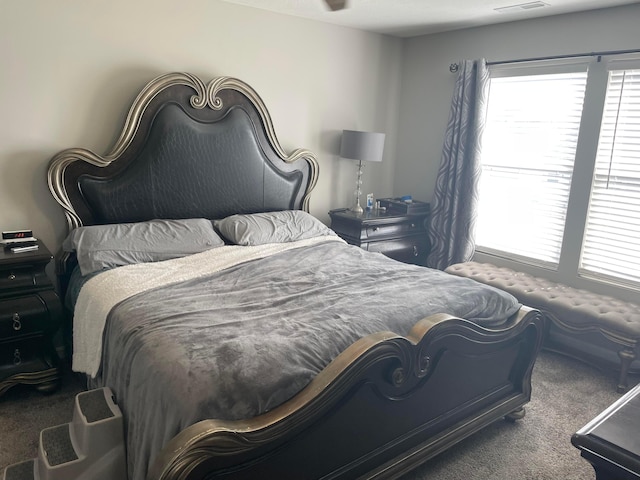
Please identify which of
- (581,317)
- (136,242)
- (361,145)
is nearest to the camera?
(136,242)

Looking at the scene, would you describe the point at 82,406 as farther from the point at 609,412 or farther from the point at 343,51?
the point at 343,51

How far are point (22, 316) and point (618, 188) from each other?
379 centimetres

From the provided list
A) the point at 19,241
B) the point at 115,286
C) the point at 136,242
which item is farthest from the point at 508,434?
the point at 19,241

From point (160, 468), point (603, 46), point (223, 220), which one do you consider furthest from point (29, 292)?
point (603, 46)

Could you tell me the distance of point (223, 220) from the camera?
3355 millimetres

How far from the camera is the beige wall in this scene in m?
2.81

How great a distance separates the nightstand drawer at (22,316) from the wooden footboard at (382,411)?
5.35 ft

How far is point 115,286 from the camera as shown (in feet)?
7.85

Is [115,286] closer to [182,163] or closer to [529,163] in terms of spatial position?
[182,163]

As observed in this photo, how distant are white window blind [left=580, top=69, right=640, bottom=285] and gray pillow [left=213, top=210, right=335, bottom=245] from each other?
194 cm

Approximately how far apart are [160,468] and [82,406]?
28.4 inches

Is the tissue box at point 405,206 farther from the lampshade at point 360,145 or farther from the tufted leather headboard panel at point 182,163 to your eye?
the tufted leather headboard panel at point 182,163

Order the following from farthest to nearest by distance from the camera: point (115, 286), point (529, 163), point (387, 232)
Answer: point (387, 232), point (529, 163), point (115, 286)

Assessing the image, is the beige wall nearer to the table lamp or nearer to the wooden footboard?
the table lamp
